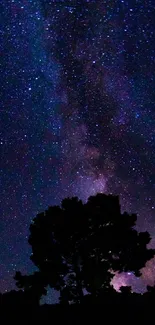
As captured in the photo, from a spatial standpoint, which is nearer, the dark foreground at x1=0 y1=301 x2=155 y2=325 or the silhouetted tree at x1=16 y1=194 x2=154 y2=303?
the dark foreground at x1=0 y1=301 x2=155 y2=325

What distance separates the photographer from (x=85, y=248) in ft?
71.7

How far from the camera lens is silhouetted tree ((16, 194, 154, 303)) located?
21.7 m

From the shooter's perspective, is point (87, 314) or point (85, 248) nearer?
point (87, 314)

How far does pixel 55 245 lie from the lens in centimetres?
2266

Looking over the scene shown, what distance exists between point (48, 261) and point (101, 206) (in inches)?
192

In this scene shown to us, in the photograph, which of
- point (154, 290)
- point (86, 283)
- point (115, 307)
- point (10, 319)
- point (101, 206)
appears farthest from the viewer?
point (101, 206)

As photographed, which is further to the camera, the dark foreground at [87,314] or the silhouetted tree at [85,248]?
the silhouetted tree at [85,248]

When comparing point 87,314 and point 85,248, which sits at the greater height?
point 85,248

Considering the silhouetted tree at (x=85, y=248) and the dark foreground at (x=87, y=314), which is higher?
the silhouetted tree at (x=85, y=248)

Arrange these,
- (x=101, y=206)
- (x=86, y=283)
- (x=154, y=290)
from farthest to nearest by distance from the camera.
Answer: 1. (x=101, y=206)
2. (x=86, y=283)
3. (x=154, y=290)

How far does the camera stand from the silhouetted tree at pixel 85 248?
21.7 meters

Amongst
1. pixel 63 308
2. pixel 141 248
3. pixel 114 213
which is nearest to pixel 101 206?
pixel 114 213

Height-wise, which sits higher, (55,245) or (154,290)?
(55,245)

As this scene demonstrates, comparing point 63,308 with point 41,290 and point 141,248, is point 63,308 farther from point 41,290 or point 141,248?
point 141,248
